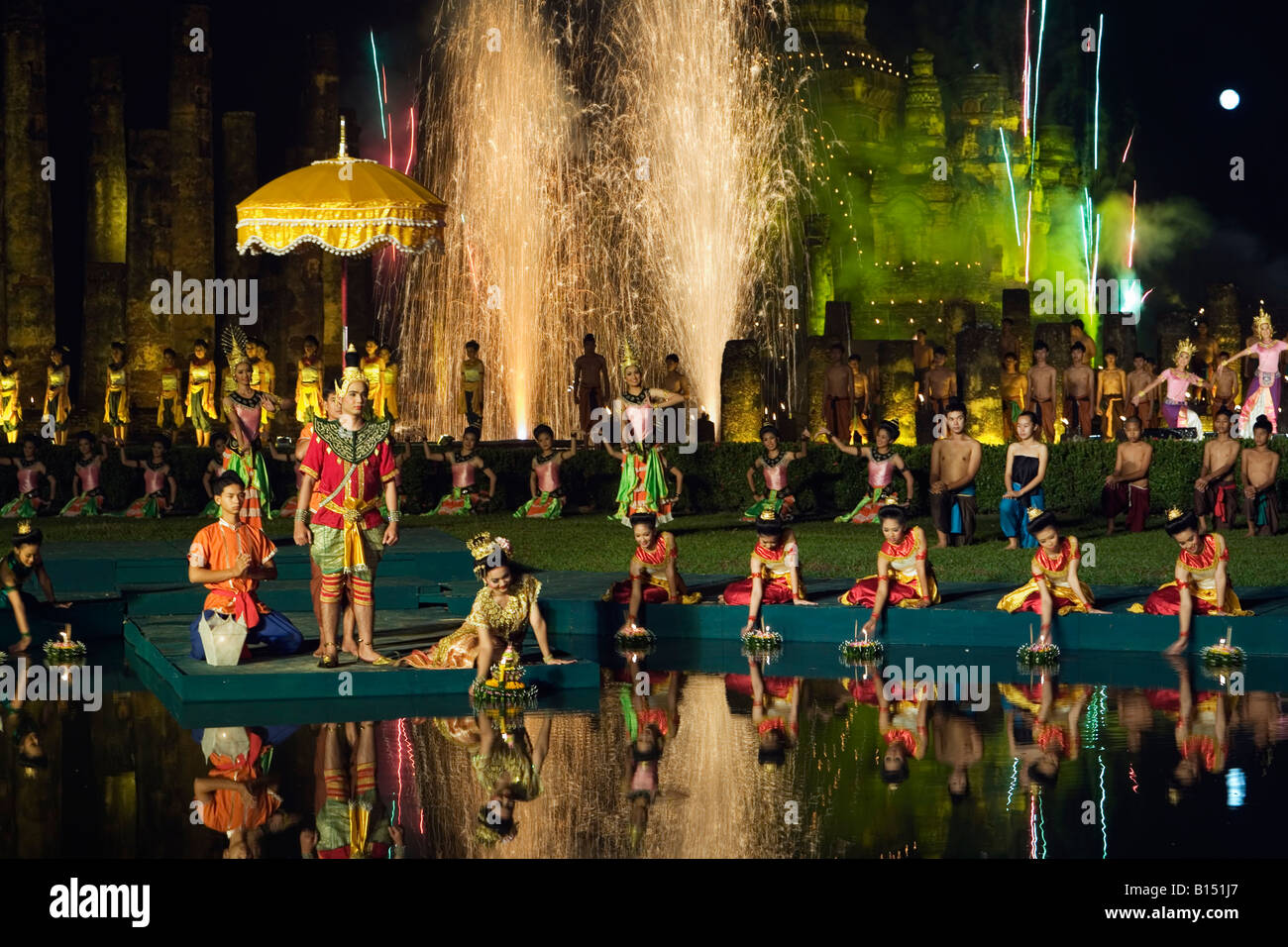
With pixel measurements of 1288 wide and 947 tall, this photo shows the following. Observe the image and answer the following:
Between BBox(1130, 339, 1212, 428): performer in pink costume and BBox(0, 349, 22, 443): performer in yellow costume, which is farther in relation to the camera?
BBox(0, 349, 22, 443): performer in yellow costume

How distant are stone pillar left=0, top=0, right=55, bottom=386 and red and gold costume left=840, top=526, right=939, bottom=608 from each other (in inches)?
850

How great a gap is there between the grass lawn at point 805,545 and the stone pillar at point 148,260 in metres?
12.2

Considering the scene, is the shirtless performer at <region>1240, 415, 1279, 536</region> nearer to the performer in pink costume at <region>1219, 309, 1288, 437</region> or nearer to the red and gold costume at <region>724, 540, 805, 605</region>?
the performer in pink costume at <region>1219, 309, 1288, 437</region>

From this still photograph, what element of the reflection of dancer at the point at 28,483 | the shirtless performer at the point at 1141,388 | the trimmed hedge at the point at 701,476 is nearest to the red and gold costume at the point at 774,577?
the trimmed hedge at the point at 701,476

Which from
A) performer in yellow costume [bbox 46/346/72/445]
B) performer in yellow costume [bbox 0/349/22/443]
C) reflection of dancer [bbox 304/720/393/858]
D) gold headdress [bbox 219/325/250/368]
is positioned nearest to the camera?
reflection of dancer [bbox 304/720/393/858]

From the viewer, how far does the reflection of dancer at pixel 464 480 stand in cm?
1934

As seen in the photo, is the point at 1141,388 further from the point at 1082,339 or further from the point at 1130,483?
the point at 1130,483

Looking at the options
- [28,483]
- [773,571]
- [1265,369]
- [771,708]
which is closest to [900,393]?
[1265,369]

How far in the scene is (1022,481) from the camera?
50.5 feet

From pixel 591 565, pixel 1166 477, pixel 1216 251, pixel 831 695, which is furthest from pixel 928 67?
pixel 831 695

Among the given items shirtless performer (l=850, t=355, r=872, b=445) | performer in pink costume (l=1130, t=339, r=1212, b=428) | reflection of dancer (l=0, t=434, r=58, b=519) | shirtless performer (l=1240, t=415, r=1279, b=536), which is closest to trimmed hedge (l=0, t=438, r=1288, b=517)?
reflection of dancer (l=0, t=434, r=58, b=519)

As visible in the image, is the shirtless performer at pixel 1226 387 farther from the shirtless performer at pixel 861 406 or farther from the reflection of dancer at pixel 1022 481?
the reflection of dancer at pixel 1022 481

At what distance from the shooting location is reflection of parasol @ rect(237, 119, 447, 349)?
1599 centimetres

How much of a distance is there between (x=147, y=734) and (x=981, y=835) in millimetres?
4169
